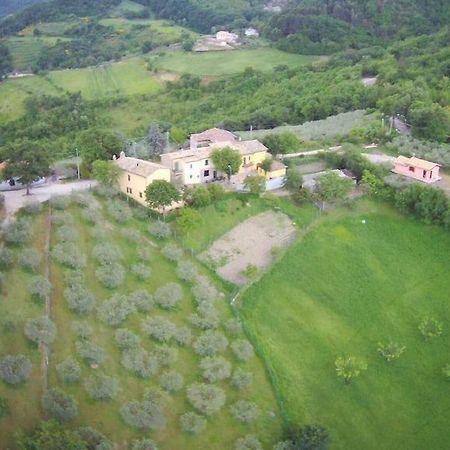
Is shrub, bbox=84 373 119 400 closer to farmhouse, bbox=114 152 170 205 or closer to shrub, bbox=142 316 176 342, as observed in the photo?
shrub, bbox=142 316 176 342

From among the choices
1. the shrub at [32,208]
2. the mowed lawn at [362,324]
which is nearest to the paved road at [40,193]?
the shrub at [32,208]

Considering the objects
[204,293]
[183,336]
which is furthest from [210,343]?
[204,293]

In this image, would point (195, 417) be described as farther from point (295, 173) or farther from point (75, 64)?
point (75, 64)

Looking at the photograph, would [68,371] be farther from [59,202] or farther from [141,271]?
[59,202]

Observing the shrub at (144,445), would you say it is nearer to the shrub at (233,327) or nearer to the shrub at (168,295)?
the shrub at (233,327)

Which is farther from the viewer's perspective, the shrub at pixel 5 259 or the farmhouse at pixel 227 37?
the farmhouse at pixel 227 37

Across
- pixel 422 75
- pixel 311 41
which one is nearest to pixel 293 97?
pixel 422 75
